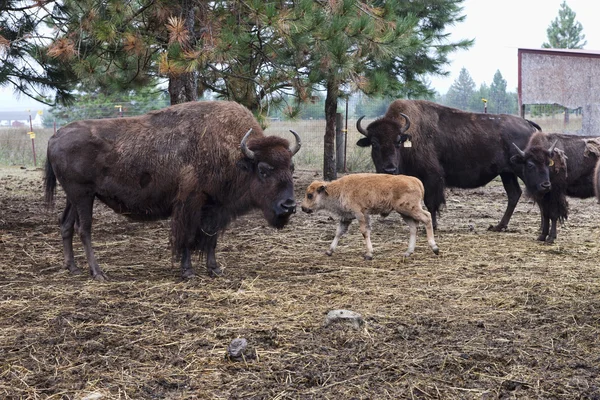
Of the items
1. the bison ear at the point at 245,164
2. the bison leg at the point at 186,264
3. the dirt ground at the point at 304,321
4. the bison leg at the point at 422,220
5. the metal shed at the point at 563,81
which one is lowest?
the dirt ground at the point at 304,321

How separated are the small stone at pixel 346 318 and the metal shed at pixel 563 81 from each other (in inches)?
577

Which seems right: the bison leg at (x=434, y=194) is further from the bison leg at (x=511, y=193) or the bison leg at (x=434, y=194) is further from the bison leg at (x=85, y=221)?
the bison leg at (x=85, y=221)

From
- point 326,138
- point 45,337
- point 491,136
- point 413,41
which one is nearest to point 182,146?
point 45,337

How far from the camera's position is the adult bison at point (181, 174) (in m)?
7.41

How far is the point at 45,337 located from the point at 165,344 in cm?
90

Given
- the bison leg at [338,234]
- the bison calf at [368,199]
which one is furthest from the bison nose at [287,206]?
the bison leg at [338,234]

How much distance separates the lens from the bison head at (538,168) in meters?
9.90

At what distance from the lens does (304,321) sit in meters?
5.57

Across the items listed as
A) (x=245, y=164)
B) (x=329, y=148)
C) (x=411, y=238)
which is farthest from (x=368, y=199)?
(x=329, y=148)

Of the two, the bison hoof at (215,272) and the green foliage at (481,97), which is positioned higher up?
the green foliage at (481,97)

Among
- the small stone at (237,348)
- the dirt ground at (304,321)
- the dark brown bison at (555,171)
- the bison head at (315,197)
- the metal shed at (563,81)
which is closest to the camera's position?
the dirt ground at (304,321)

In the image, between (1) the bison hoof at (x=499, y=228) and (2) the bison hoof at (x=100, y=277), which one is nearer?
(2) the bison hoof at (x=100, y=277)

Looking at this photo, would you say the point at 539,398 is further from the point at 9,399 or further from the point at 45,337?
the point at 45,337

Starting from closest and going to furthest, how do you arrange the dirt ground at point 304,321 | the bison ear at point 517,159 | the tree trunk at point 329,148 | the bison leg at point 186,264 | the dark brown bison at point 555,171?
the dirt ground at point 304,321 < the bison leg at point 186,264 < the dark brown bison at point 555,171 < the bison ear at point 517,159 < the tree trunk at point 329,148
